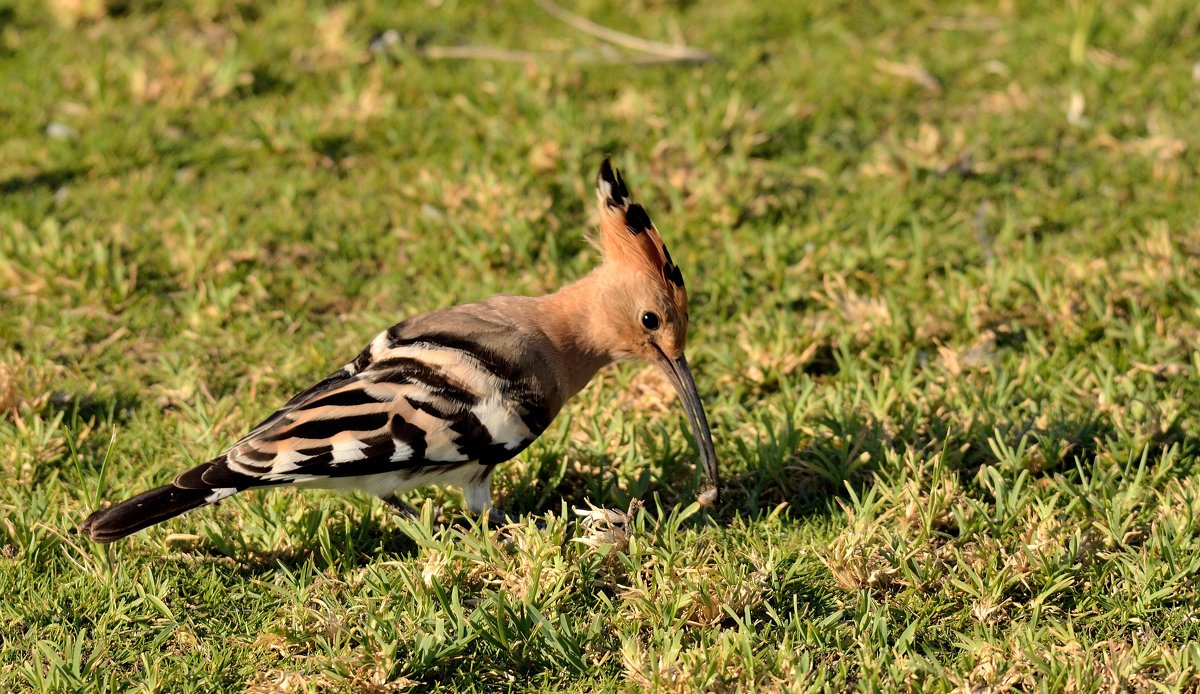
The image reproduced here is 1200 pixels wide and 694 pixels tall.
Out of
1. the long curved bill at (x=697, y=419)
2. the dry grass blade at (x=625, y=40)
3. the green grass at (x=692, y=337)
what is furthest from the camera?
the dry grass blade at (x=625, y=40)

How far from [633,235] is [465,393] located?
0.67 m

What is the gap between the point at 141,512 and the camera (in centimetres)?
326

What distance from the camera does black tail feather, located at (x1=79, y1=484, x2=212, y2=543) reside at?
3.24 metres

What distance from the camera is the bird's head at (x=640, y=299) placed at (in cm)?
380


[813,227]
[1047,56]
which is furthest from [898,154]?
[1047,56]

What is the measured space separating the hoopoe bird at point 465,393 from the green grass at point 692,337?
19cm

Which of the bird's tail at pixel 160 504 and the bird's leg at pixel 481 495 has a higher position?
the bird's tail at pixel 160 504

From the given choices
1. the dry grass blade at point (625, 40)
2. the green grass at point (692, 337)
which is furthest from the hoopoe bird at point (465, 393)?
the dry grass blade at point (625, 40)

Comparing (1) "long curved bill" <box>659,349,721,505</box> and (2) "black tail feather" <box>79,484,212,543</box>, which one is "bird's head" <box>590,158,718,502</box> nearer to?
(1) "long curved bill" <box>659,349,721,505</box>

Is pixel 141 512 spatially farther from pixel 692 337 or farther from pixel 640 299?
pixel 692 337

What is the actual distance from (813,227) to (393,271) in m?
1.61

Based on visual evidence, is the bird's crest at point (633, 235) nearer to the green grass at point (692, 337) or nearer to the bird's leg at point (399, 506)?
the green grass at point (692, 337)

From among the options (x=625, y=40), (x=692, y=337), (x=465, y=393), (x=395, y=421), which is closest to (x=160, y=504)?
(x=395, y=421)

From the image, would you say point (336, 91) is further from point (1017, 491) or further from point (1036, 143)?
point (1017, 491)
